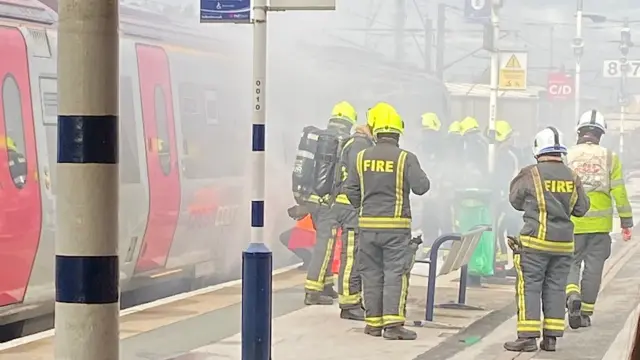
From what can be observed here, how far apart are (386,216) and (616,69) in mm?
23120

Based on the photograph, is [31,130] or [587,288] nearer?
[31,130]

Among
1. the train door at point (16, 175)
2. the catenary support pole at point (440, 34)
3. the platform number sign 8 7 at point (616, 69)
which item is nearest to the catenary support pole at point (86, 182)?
the train door at point (16, 175)

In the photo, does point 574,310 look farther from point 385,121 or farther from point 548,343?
point 385,121

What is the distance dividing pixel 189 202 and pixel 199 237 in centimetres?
50

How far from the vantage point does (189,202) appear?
438 inches

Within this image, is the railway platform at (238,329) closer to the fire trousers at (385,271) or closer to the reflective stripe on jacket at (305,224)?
the fire trousers at (385,271)

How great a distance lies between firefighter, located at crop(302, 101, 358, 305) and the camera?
9.84 metres

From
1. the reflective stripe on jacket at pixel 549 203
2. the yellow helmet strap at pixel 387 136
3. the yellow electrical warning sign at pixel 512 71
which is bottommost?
the reflective stripe on jacket at pixel 549 203

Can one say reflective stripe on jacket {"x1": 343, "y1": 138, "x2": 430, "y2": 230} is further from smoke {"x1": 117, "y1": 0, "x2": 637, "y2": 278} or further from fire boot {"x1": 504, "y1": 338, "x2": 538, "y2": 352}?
smoke {"x1": 117, "y1": 0, "x2": 637, "y2": 278}

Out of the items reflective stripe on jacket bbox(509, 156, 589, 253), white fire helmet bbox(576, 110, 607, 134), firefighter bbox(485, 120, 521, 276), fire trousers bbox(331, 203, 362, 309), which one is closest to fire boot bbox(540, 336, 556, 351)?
reflective stripe on jacket bbox(509, 156, 589, 253)

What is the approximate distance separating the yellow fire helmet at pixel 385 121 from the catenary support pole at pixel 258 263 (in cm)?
185

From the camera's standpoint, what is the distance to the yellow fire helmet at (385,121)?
27.9ft

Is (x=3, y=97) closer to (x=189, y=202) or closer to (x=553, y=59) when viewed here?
(x=189, y=202)

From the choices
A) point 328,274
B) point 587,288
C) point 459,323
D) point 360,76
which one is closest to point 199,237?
point 328,274
